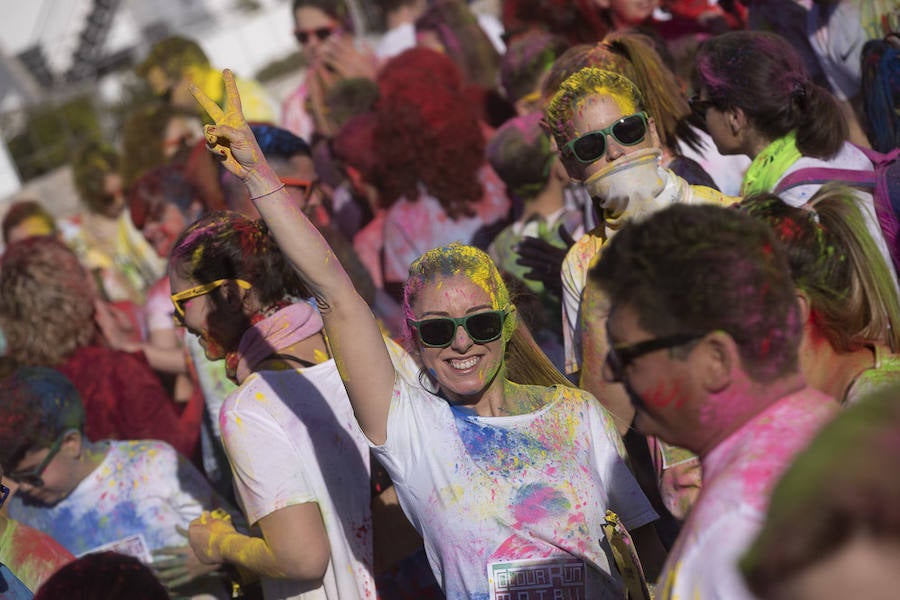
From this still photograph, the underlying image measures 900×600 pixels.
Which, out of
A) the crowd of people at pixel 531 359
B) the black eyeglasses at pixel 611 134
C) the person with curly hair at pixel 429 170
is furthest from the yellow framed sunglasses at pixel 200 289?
the person with curly hair at pixel 429 170

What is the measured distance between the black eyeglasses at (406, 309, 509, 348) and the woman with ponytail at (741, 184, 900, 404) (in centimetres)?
73

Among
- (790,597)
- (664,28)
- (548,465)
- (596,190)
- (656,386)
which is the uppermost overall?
(664,28)

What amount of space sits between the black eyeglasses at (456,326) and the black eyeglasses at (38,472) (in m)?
1.84

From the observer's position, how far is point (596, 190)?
3.11 m

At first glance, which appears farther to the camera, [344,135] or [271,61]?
[271,61]

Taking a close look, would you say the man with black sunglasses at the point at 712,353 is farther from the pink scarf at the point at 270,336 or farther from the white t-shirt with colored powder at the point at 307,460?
the pink scarf at the point at 270,336

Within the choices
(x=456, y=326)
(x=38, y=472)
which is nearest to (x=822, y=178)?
(x=456, y=326)

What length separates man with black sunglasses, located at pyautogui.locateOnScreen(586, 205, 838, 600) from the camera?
1771mm

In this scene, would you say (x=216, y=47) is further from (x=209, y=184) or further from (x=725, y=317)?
(x=725, y=317)

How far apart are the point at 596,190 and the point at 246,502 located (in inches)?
54.5

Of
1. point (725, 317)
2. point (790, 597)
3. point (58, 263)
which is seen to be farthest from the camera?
point (58, 263)

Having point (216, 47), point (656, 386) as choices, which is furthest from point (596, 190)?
point (216, 47)

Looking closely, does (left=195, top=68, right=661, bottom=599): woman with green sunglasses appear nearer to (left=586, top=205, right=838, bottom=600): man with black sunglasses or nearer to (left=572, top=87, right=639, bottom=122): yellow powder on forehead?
(left=572, top=87, right=639, bottom=122): yellow powder on forehead

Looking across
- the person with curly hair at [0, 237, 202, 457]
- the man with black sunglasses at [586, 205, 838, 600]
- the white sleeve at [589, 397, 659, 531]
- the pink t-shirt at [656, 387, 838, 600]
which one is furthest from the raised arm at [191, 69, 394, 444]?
the person with curly hair at [0, 237, 202, 457]
